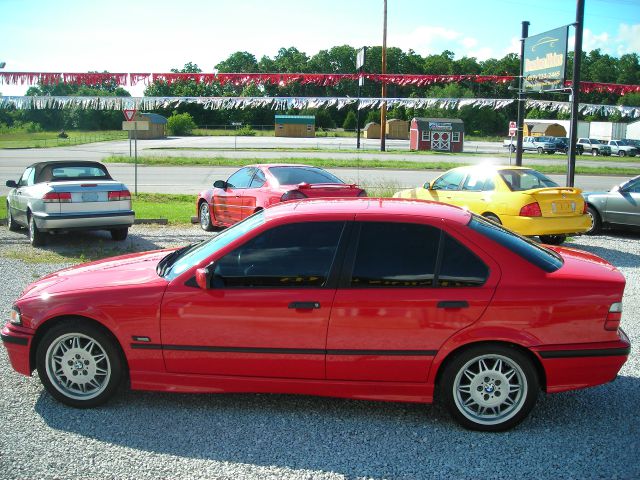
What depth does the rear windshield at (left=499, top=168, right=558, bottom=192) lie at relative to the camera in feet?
37.9

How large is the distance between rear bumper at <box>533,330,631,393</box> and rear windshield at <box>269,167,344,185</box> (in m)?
7.70

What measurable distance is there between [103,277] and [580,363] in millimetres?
3449

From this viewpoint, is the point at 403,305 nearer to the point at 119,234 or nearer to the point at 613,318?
the point at 613,318

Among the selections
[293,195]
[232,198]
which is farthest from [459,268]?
[232,198]

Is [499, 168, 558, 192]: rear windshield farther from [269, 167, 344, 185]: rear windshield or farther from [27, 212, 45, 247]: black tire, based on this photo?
[27, 212, 45, 247]: black tire

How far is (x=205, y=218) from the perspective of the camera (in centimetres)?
1386

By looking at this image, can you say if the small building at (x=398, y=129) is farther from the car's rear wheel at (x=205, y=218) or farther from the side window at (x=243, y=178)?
the side window at (x=243, y=178)

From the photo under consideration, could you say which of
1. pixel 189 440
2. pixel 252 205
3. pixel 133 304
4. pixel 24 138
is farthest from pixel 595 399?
pixel 24 138

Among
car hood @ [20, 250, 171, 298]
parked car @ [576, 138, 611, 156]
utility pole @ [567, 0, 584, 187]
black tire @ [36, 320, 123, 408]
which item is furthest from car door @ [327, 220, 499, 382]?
parked car @ [576, 138, 611, 156]

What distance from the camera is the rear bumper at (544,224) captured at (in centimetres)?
1102

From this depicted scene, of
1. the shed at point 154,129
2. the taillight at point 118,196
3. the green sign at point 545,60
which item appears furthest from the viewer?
the shed at point 154,129

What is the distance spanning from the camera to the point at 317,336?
4.48 m

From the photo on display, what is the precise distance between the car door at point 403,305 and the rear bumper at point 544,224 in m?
6.94

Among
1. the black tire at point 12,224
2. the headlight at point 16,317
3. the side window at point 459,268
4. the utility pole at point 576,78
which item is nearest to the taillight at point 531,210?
the utility pole at point 576,78
